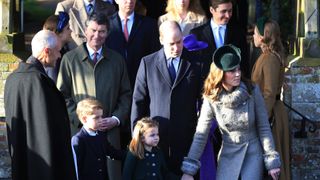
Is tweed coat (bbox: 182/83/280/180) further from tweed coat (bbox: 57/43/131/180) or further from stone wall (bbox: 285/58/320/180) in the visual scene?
stone wall (bbox: 285/58/320/180)

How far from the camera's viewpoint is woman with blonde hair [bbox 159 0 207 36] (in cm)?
804

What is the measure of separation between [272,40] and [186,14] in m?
0.85

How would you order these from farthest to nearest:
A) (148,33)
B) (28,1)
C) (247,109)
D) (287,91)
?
(28,1) → (287,91) → (148,33) → (247,109)

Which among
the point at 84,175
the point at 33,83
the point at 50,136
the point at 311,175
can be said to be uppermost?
the point at 33,83

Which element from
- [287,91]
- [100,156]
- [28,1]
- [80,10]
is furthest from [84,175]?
[28,1]

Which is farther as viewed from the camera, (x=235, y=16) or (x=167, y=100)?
(x=235, y=16)

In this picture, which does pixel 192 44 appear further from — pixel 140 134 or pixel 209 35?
pixel 140 134

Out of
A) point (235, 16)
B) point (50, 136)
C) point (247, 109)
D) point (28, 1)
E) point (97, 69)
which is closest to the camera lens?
point (50, 136)

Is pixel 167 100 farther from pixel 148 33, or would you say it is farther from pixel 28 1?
pixel 28 1

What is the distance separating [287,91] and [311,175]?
0.91 m

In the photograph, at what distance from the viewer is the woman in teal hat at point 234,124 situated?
6.77 metres

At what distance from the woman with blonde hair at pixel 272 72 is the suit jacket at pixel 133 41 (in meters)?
1.03

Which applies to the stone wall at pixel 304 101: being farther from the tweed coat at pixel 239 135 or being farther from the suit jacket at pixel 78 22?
the suit jacket at pixel 78 22

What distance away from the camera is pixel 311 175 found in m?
8.92
